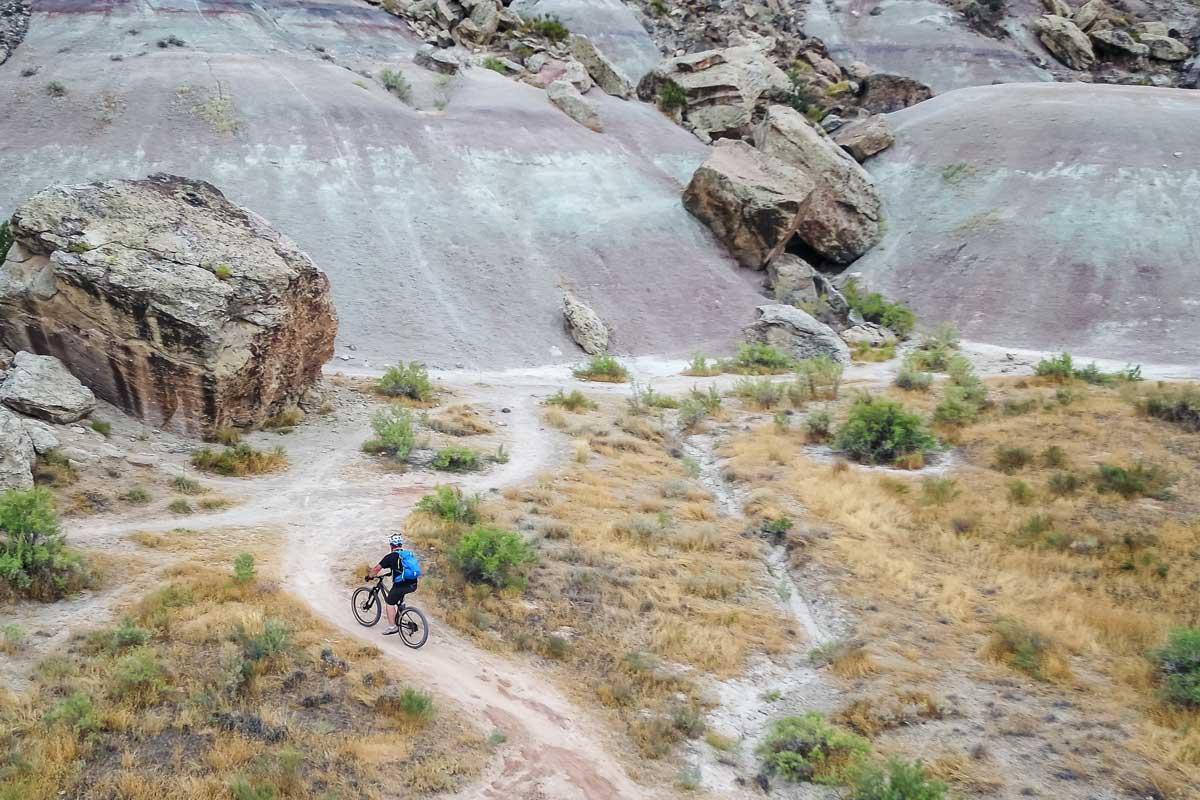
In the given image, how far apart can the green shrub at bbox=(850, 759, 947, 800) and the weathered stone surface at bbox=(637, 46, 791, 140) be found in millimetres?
42217

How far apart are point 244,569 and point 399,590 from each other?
264 cm

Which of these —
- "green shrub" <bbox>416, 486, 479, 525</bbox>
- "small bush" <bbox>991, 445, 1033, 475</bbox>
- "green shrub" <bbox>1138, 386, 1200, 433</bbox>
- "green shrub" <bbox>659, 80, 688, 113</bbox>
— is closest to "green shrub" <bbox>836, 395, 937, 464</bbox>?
"small bush" <bbox>991, 445, 1033, 475</bbox>

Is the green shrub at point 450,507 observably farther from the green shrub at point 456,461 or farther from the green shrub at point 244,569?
the green shrub at point 244,569

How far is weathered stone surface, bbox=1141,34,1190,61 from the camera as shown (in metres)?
60.2

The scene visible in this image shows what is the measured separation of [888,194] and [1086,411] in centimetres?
2492

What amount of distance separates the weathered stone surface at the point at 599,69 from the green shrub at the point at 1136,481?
1503 inches

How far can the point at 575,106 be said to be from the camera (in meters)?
43.2

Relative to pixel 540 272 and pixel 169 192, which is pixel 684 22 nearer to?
pixel 540 272

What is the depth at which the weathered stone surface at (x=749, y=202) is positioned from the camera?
124 ft

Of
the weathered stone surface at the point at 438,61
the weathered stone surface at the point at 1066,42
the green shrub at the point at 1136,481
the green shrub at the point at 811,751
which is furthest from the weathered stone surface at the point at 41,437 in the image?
the weathered stone surface at the point at 1066,42

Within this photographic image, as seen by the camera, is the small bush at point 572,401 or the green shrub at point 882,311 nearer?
the small bush at point 572,401

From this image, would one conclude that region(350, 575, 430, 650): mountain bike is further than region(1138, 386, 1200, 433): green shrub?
No

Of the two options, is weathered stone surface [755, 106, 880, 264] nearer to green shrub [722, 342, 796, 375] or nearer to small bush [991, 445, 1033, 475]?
green shrub [722, 342, 796, 375]

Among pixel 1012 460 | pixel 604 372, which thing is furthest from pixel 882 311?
pixel 1012 460
